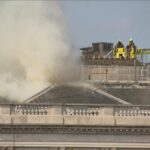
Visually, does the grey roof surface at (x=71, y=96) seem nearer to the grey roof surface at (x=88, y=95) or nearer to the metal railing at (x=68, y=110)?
the grey roof surface at (x=88, y=95)

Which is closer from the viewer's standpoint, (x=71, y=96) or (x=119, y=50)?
(x=71, y=96)

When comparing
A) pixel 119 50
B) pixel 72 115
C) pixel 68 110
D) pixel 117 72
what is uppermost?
pixel 119 50

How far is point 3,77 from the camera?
41562 mm

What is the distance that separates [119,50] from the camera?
64.5m

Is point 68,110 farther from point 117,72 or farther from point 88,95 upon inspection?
point 117,72

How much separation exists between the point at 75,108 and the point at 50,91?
5255mm

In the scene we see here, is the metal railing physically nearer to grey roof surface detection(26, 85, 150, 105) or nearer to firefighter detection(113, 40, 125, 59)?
grey roof surface detection(26, 85, 150, 105)

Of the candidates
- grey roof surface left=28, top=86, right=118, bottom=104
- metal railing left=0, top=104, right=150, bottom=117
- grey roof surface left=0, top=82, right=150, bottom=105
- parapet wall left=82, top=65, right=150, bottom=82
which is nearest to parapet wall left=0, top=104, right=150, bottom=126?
metal railing left=0, top=104, right=150, bottom=117

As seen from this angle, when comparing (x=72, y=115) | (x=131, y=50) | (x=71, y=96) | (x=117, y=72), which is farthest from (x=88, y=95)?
(x=131, y=50)

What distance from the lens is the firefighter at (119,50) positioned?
62.3 meters

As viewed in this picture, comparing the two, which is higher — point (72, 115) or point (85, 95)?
point (85, 95)

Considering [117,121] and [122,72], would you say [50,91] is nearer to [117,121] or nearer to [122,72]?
[117,121]

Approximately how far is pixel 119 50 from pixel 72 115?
3153 cm

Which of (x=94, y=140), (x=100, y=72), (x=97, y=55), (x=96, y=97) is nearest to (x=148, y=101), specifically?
(x=96, y=97)
